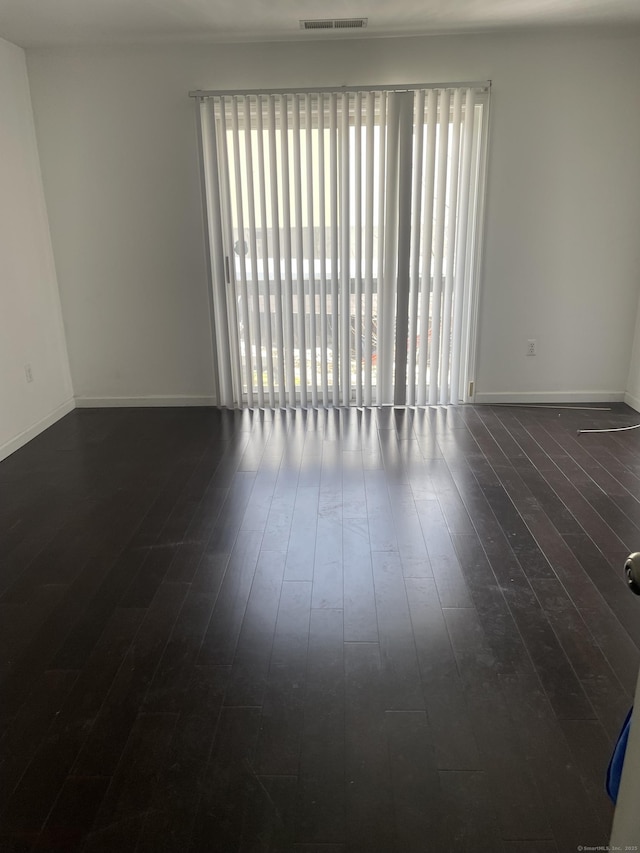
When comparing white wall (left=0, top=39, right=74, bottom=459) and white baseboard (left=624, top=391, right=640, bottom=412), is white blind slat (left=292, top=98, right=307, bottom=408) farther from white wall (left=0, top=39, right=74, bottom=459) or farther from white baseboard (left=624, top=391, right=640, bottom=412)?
white baseboard (left=624, top=391, right=640, bottom=412)

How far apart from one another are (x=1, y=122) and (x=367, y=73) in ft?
7.98

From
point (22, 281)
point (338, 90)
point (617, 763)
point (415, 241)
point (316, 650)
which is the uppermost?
point (338, 90)

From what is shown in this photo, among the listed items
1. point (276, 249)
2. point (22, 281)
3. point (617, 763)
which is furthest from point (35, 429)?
point (617, 763)

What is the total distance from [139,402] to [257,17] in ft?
9.23

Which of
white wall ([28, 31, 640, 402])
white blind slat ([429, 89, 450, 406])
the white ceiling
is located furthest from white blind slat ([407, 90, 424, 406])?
the white ceiling

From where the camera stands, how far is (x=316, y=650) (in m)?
2.11

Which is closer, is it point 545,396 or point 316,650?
point 316,650

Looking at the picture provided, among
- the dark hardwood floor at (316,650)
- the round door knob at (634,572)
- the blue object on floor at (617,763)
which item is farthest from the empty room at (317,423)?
the round door knob at (634,572)

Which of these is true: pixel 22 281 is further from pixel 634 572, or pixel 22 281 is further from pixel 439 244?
pixel 634 572

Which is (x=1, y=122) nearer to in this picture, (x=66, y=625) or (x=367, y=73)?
(x=367, y=73)

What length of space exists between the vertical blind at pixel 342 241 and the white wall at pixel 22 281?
1219 millimetres

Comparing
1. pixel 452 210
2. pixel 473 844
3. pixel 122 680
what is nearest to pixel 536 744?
pixel 473 844

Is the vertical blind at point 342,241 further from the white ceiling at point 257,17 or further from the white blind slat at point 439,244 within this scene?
the white ceiling at point 257,17

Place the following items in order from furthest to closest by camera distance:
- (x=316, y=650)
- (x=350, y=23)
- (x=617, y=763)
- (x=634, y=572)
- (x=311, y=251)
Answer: (x=311, y=251), (x=350, y=23), (x=316, y=650), (x=617, y=763), (x=634, y=572)
